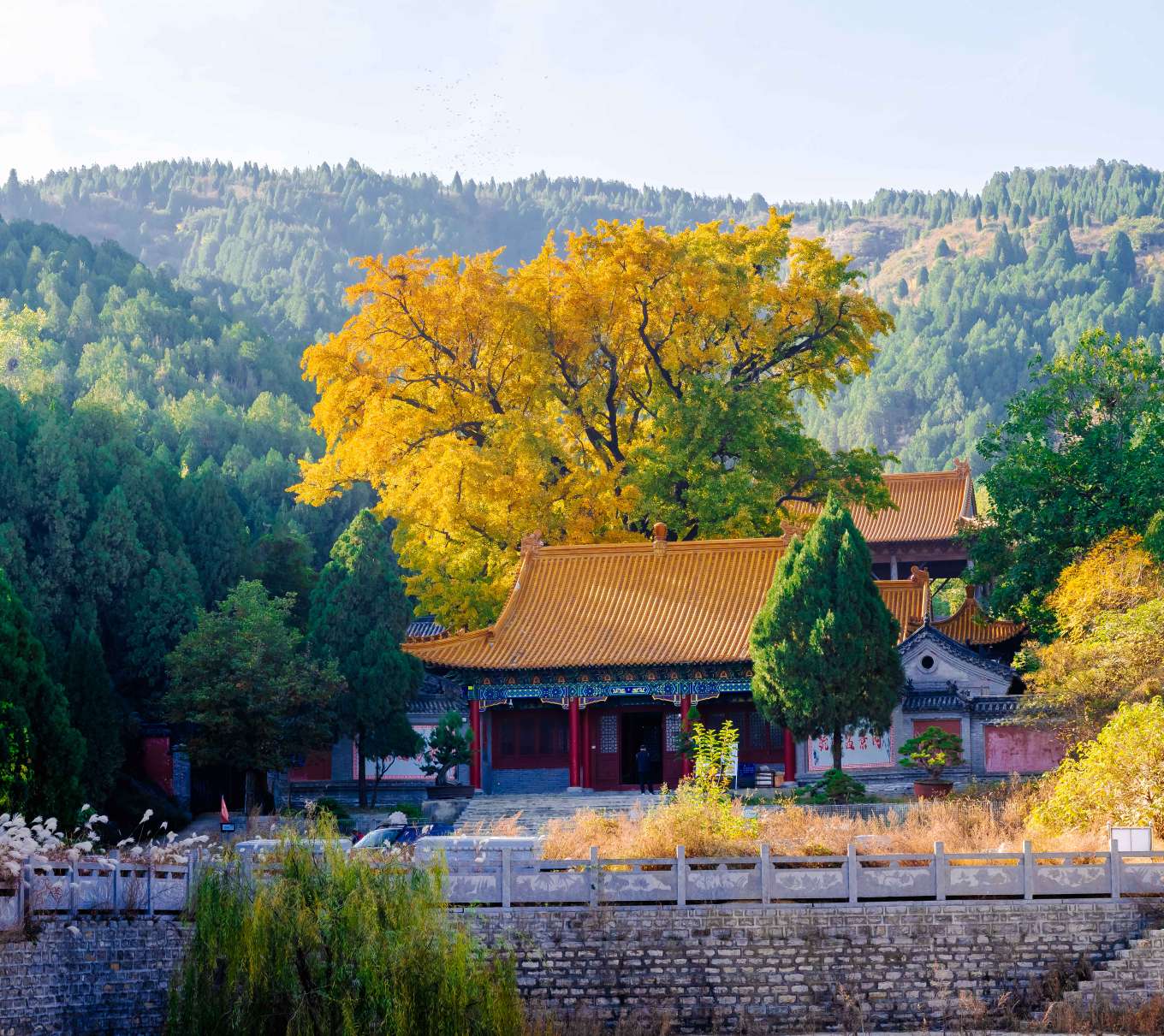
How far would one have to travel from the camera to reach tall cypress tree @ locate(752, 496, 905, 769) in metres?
32.7

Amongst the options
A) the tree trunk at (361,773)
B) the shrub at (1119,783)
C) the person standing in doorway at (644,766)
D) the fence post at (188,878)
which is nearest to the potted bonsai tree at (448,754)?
the tree trunk at (361,773)

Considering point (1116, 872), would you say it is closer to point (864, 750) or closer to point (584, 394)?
point (864, 750)

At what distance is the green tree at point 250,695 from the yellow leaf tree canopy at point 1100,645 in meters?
12.5

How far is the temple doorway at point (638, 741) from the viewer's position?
119 ft

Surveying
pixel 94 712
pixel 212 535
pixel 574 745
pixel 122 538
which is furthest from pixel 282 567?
pixel 574 745

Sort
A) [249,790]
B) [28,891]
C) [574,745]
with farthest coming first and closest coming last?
[574,745]
[249,790]
[28,891]

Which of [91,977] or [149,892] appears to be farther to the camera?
[149,892]

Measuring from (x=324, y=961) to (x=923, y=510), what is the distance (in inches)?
1596

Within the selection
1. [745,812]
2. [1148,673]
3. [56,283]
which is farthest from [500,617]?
[56,283]

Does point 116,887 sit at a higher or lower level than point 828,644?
lower

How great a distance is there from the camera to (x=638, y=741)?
36688 mm

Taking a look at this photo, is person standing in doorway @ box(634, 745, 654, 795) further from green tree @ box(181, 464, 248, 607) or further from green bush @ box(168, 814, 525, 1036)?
green bush @ box(168, 814, 525, 1036)

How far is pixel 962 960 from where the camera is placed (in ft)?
73.2

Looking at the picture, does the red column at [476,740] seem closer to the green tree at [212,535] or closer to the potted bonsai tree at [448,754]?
the potted bonsai tree at [448,754]
